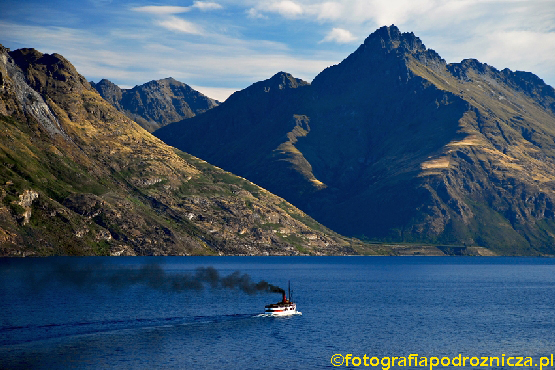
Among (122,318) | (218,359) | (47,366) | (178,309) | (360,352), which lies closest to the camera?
(47,366)

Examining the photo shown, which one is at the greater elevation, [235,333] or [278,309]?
[278,309]

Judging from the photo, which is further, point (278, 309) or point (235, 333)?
point (278, 309)

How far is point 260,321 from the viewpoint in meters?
157

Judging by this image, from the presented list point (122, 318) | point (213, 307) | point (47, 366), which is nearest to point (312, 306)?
point (213, 307)

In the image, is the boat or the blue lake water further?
the boat

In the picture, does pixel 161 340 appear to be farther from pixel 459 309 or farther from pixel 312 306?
pixel 459 309

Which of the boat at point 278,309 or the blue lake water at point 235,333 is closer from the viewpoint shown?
the blue lake water at point 235,333

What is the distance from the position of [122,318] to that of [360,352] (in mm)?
63417

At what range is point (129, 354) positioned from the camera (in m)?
114

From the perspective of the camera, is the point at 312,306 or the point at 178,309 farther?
the point at 312,306

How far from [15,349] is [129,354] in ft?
68.3

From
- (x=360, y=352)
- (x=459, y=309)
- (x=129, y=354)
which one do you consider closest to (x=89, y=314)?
(x=129, y=354)

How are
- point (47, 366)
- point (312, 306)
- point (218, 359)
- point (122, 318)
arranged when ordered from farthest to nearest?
point (312, 306) → point (122, 318) → point (218, 359) → point (47, 366)

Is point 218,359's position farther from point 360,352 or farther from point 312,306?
point 312,306
